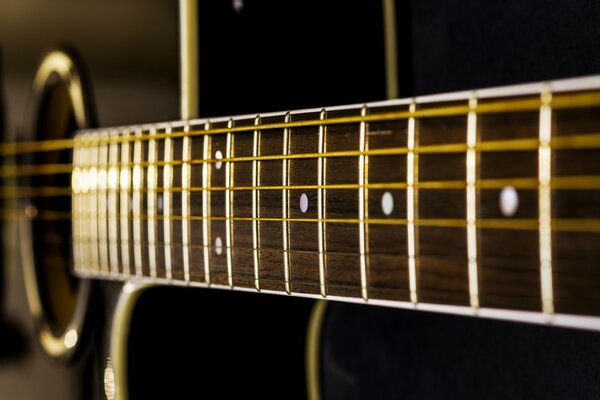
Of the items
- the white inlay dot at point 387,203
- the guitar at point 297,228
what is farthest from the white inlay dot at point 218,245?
the white inlay dot at point 387,203

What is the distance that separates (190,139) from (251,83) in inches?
4.1

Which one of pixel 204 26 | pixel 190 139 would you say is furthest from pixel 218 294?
pixel 204 26

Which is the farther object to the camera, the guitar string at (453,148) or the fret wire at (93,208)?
the fret wire at (93,208)

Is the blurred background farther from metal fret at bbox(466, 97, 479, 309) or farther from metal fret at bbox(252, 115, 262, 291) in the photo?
metal fret at bbox(466, 97, 479, 309)

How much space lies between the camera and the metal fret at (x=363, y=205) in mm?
602

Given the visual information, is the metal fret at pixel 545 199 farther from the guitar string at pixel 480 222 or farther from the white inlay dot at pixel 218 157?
the white inlay dot at pixel 218 157

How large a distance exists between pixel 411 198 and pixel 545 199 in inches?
4.4

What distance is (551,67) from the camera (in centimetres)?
75

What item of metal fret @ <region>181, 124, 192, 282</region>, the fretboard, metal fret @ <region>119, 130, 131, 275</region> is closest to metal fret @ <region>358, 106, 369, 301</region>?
the fretboard

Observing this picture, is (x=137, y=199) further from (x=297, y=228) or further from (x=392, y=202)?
(x=392, y=202)

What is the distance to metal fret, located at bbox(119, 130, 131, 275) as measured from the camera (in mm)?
892

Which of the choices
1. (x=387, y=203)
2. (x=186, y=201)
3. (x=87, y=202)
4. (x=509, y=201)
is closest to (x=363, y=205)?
(x=387, y=203)

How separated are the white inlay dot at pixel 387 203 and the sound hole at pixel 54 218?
0.60 m

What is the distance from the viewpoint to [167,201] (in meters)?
0.83
